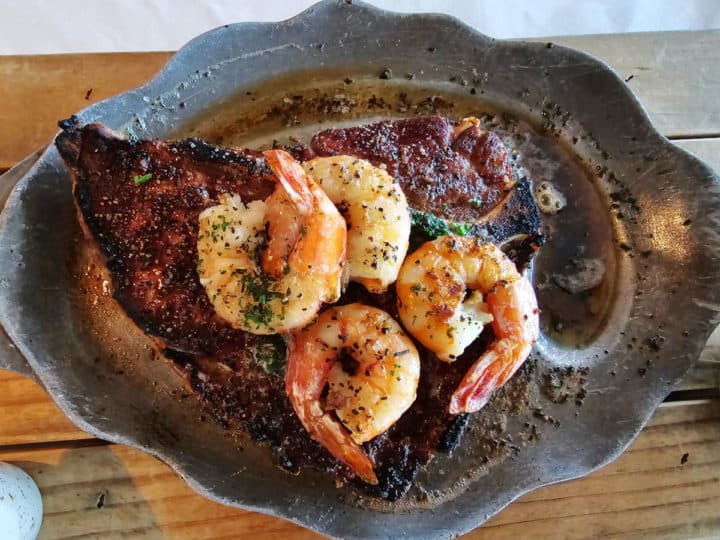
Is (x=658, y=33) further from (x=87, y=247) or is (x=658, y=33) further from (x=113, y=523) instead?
(x=113, y=523)

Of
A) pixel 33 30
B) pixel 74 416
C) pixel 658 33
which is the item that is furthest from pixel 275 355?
pixel 658 33

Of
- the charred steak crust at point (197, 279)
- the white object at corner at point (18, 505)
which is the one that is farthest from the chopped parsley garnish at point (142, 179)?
the white object at corner at point (18, 505)

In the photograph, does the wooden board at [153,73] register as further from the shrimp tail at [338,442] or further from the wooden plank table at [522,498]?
the shrimp tail at [338,442]

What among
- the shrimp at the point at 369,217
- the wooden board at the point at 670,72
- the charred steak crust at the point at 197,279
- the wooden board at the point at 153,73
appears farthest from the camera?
the wooden board at the point at 670,72

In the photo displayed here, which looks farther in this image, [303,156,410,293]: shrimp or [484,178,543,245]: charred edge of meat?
[484,178,543,245]: charred edge of meat

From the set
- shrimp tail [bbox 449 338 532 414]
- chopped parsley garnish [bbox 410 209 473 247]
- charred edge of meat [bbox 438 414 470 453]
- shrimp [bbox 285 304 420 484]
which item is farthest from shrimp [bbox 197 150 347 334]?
charred edge of meat [bbox 438 414 470 453]

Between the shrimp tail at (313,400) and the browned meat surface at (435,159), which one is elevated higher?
the browned meat surface at (435,159)

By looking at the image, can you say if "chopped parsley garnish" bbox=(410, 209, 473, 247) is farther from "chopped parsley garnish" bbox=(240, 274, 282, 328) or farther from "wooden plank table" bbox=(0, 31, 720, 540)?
"wooden plank table" bbox=(0, 31, 720, 540)
